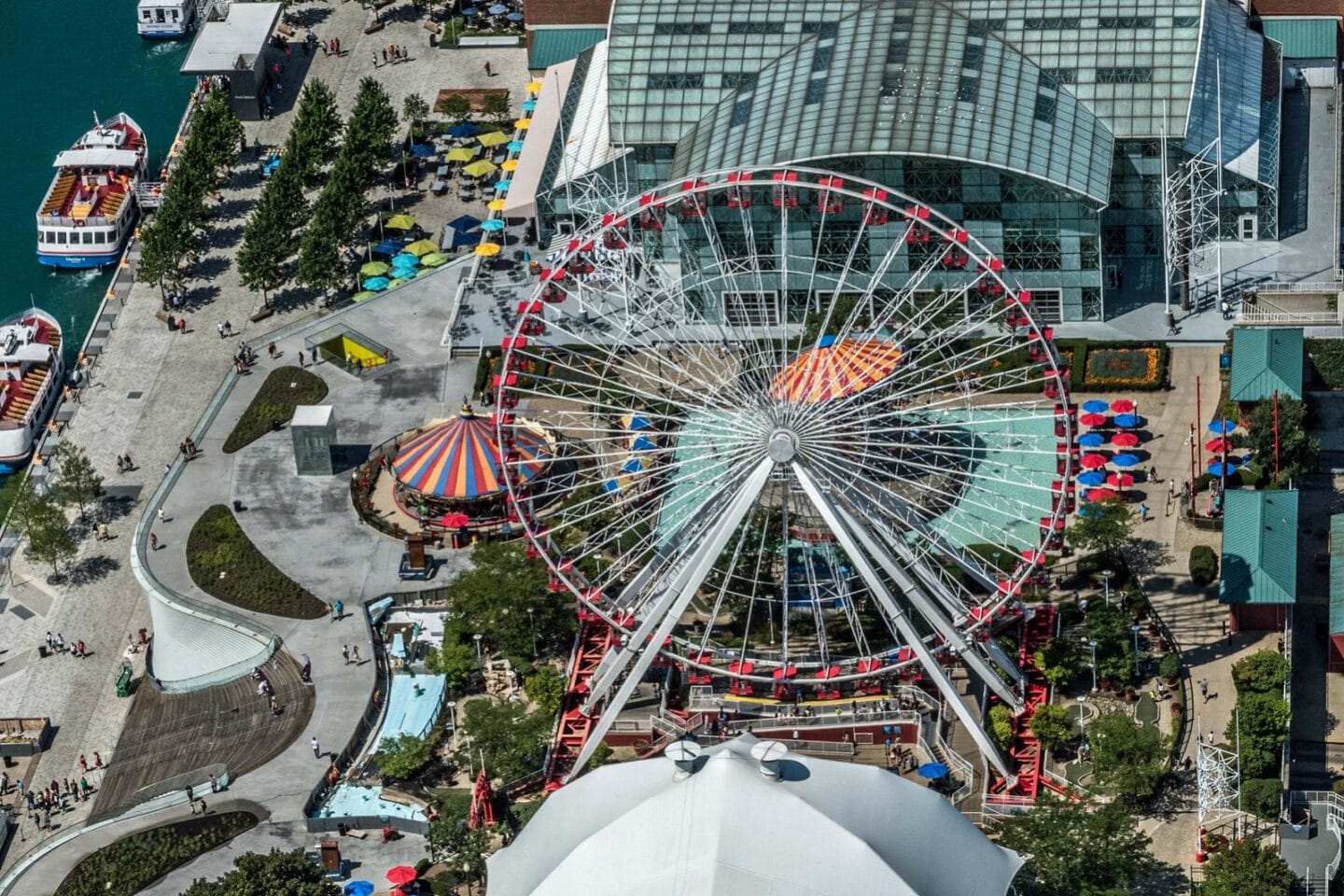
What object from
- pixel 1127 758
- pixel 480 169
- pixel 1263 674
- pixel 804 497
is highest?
pixel 480 169

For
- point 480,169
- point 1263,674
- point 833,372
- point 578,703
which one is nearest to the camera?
point 833,372

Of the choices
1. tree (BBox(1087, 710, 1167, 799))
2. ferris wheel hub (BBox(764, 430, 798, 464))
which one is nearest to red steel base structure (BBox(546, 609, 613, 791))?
ferris wheel hub (BBox(764, 430, 798, 464))

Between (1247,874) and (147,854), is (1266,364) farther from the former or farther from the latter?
(147,854)

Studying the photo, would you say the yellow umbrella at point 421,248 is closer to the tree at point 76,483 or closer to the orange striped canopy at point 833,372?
the tree at point 76,483

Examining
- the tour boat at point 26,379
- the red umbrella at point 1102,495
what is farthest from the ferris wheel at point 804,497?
the tour boat at point 26,379

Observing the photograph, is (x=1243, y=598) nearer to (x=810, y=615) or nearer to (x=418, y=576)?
(x=810, y=615)

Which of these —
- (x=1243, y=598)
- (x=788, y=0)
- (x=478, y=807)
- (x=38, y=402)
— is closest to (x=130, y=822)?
(x=478, y=807)

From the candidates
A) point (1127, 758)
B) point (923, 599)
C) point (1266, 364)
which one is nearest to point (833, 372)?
point (923, 599)
